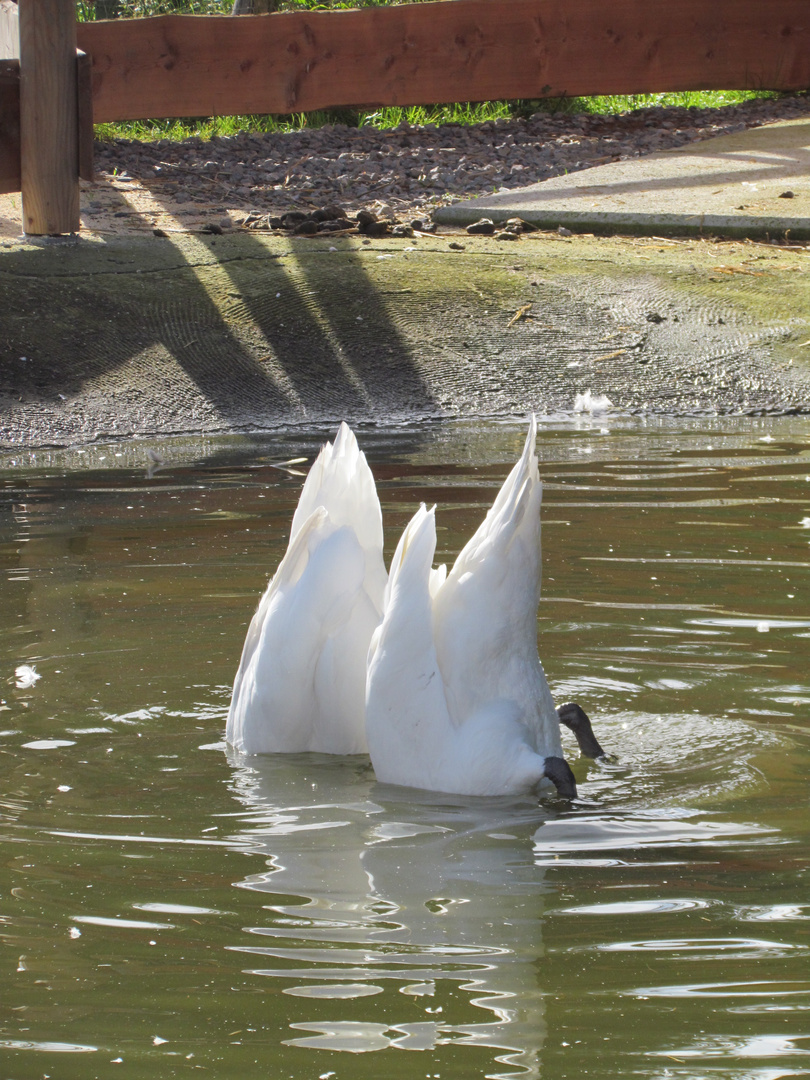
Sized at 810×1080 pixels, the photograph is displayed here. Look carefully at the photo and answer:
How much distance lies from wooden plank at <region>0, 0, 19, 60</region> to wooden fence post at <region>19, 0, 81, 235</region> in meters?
0.18

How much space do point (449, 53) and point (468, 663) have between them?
9.52 metres

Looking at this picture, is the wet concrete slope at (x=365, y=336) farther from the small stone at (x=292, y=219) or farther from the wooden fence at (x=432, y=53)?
the wooden fence at (x=432, y=53)

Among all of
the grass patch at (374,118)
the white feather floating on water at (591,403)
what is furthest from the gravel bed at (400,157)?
the white feather floating on water at (591,403)

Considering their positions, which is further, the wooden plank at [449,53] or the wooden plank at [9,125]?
the wooden plank at [449,53]

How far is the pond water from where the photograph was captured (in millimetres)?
1950

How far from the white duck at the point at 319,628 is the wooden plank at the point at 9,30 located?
5293 mm

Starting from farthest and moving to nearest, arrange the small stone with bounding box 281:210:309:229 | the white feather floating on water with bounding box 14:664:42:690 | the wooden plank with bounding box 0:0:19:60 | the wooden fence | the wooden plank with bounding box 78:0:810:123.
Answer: the wooden plank with bounding box 78:0:810:123, the wooden fence, the small stone with bounding box 281:210:309:229, the wooden plank with bounding box 0:0:19:60, the white feather floating on water with bounding box 14:664:42:690

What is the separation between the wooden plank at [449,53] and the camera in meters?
11.2

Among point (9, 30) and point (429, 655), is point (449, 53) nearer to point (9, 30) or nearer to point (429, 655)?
point (9, 30)

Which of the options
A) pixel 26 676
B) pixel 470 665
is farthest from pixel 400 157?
pixel 470 665

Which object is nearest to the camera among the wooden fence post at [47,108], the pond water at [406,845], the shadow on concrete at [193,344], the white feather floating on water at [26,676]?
the pond water at [406,845]

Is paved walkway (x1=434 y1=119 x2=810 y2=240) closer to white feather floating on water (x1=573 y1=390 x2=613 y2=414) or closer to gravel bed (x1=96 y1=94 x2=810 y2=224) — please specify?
gravel bed (x1=96 y1=94 x2=810 y2=224)

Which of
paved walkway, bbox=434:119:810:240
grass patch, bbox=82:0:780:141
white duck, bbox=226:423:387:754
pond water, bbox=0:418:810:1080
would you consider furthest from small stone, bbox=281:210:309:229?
white duck, bbox=226:423:387:754

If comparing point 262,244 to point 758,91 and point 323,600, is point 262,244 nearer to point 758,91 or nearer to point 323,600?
point 323,600
